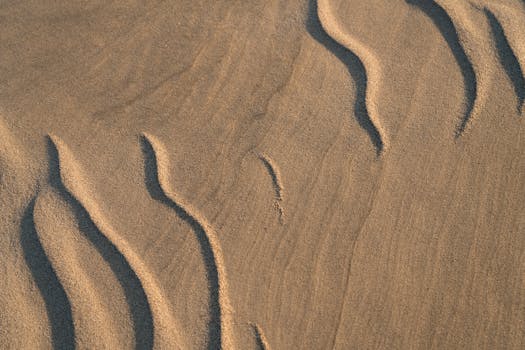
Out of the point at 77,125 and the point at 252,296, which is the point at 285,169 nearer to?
the point at 252,296

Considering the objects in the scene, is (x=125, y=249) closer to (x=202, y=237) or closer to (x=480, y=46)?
(x=202, y=237)

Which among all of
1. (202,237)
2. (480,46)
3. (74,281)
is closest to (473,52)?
(480,46)

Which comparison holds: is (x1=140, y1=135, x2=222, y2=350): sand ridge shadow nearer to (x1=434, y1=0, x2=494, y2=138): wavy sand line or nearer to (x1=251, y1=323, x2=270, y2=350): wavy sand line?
(x1=251, y1=323, x2=270, y2=350): wavy sand line

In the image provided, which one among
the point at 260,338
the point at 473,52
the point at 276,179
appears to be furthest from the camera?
the point at 473,52

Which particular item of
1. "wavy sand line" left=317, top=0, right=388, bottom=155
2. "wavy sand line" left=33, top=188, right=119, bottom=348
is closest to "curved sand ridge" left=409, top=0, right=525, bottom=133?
"wavy sand line" left=317, top=0, right=388, bottom=155

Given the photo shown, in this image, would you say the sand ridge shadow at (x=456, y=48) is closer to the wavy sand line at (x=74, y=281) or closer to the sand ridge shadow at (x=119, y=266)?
the sand ridge shadow at (x=119, y=266)

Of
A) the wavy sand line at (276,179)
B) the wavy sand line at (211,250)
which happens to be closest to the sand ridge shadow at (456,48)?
the wavy sand line at (276,179)

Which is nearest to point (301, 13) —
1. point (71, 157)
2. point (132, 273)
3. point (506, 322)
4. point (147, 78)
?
point (147, 78)
